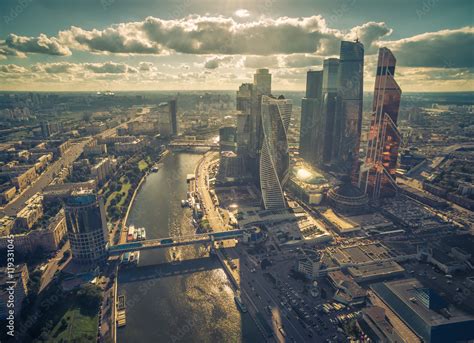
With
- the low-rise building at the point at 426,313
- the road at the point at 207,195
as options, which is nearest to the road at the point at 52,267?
the road at the point at 207,195

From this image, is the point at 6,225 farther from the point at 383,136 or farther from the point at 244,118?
the point at 383,136

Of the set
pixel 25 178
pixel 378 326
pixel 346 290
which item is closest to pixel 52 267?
pixel 25 178

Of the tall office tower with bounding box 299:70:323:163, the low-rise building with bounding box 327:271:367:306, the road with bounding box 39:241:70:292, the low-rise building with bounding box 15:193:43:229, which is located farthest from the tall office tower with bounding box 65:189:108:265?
the tall office tower with bounding box 299:70:323:163

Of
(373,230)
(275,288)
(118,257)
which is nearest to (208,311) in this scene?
(275,288)

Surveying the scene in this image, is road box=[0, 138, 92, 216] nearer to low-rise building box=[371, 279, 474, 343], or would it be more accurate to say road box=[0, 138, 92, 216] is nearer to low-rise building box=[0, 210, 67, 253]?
low-rise building box=[0, 210, 67, 253]

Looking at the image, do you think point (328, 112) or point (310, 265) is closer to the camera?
point (310, 265)

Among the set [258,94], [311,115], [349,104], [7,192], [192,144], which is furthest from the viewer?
[192,144]
